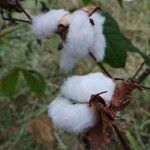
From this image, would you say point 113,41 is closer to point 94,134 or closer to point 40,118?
point 94,134

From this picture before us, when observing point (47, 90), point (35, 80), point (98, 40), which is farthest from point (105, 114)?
point (47, 90)

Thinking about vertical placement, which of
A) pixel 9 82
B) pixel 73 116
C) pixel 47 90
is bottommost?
pixel 47 90

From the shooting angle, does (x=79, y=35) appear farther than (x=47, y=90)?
No

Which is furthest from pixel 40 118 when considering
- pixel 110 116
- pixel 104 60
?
pixel 110 116

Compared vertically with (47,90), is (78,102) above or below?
above

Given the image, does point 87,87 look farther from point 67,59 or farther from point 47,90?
point 47,90

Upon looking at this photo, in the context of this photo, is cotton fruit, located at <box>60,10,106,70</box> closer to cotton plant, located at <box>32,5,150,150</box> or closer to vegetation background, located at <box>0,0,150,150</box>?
cotton plant, located at <box>32,5,150,150</box>

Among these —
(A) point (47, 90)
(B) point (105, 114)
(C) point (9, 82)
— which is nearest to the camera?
(B) point (105, 114)
